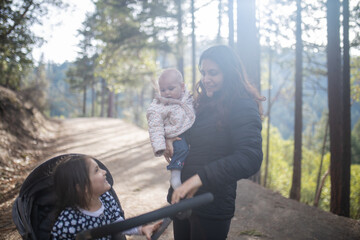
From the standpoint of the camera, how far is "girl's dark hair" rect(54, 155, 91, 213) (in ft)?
6.34

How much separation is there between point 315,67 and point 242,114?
1549 cm

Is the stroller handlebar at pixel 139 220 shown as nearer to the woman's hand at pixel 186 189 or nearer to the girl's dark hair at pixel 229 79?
the woman's hand at pixel 186 189

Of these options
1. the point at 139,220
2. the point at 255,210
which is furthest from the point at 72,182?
the point at 255,210

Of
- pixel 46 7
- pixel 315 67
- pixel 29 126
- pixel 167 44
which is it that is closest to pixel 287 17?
pixel 315 67

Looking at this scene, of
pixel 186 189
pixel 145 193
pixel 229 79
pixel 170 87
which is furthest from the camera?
pixel 145 193

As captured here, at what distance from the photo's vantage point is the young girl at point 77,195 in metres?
1.91

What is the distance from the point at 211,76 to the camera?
1948 millimetres

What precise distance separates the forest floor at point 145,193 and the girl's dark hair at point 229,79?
3.20 metres

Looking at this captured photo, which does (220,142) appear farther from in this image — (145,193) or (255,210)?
(145,193)

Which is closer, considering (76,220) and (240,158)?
(240,158)

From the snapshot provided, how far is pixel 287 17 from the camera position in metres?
14.0

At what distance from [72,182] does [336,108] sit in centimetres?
883

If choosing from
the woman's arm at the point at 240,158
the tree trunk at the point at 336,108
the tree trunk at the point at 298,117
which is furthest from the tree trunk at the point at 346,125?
the woman's arm at the point at 240,158

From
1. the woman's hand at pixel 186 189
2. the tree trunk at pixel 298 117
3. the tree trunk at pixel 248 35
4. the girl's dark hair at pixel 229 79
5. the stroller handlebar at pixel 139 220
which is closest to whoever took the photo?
the stroller handlebar at pixel 139 220
